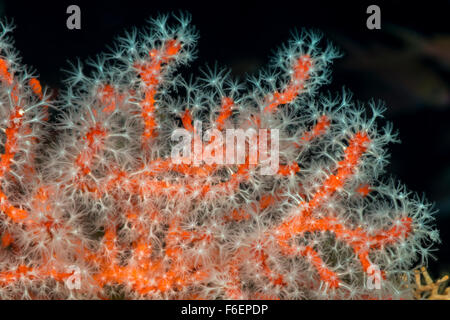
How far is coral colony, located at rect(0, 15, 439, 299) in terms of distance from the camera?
1.87 meters

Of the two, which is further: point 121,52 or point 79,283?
point 121,52

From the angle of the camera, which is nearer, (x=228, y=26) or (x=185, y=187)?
(x=185, y=187)

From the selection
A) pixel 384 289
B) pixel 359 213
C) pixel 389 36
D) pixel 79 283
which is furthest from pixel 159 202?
pixel 389 36

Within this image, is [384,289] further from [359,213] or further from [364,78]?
[364,78]

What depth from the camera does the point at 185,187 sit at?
1.91m

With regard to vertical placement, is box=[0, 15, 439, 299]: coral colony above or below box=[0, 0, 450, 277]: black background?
below

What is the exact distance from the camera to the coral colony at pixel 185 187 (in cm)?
187

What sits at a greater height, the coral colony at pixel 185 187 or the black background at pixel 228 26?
the black background at pixel 228 26

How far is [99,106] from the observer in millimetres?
1984

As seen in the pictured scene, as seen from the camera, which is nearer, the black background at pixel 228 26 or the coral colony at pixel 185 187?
the coral colony at pixel 185 187

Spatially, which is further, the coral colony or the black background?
the black background

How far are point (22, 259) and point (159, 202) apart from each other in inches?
29.8
